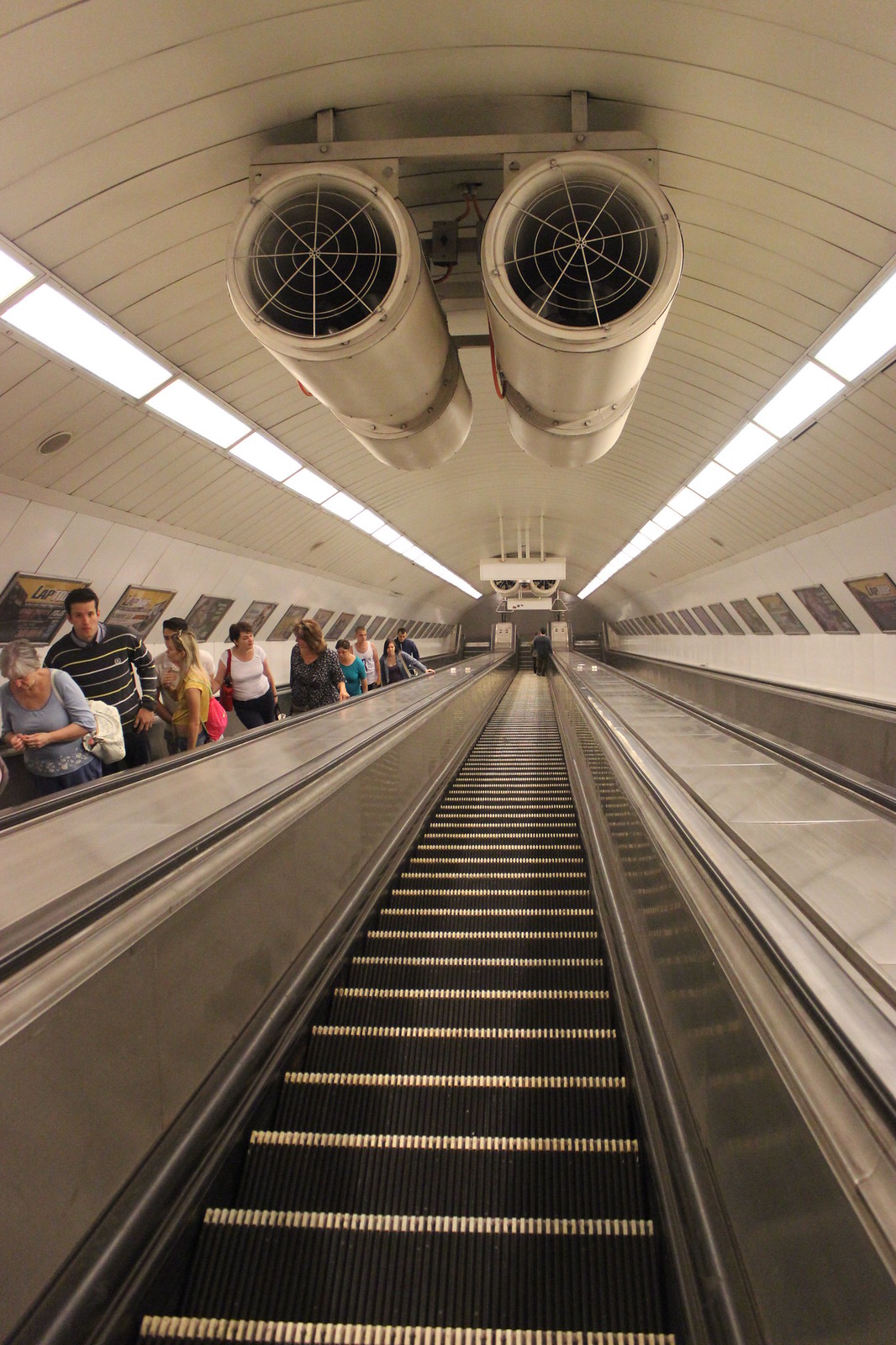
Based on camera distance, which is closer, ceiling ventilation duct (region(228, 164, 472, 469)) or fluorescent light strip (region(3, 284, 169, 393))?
ceiling ventilation duct (region(228, 164, 472, 469))

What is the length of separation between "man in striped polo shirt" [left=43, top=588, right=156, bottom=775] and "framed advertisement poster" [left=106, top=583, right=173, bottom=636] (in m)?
3.27

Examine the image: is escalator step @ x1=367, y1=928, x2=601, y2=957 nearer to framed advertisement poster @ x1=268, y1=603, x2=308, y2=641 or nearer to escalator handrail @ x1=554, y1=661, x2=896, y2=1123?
escalator handrail @ x1=554, y1=661, x2=896, y2=1123

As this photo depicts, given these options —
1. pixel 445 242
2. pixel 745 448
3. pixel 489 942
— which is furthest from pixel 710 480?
pixel 489 942

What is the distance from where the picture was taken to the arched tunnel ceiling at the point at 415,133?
2.92 meters

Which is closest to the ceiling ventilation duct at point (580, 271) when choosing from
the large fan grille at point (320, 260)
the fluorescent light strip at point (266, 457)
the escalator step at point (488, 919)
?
the large fan grille at point (320, 260)

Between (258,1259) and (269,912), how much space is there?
39.5 inches

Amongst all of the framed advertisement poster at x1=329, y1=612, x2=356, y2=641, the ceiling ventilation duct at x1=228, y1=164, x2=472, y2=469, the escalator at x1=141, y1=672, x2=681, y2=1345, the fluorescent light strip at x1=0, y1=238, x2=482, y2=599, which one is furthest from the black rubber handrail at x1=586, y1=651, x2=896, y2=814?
the framed advertisement poster at x1=329, y1=612, x2=356, y2=641

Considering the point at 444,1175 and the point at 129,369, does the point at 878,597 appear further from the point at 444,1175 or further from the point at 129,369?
the point at 444,1175

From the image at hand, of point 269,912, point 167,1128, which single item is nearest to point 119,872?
point 167,1128

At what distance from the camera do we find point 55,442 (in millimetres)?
5434

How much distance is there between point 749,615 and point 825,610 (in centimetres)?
310

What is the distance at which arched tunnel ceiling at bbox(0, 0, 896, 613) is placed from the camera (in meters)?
2.92

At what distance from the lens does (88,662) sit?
4832 millimetres

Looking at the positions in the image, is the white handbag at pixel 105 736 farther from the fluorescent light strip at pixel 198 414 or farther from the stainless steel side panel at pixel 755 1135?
the stainless steel side panel at pixel 755 1135
